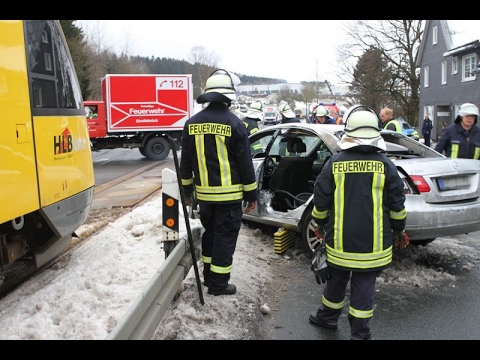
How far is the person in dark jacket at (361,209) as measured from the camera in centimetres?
328

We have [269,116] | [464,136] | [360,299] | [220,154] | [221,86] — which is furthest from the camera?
[269,116]

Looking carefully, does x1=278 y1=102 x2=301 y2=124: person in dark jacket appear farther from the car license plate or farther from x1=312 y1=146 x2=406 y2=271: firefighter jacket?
x1=312 y1=146 x2=406 y2=271: firefighter jacket

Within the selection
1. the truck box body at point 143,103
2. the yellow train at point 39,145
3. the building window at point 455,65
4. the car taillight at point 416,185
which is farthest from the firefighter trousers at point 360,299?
the building window at point 455,65

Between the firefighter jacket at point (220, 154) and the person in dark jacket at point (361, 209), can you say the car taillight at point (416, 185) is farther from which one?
the firefighter jacket at point (220, 154)

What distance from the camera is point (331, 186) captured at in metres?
3.38

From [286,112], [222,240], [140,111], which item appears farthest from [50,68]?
[140,111]

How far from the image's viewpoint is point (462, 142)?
6.35m

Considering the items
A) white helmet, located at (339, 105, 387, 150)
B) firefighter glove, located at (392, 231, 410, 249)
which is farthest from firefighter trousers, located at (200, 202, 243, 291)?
firefighter glove, located at (392, 231, 410, 249)

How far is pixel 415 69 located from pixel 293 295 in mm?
38564

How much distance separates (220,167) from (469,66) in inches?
1106

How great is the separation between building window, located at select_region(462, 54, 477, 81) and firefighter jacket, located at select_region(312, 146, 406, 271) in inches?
1055

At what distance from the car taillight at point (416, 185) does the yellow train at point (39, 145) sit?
10.6 ft

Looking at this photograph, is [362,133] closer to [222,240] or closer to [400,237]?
[400,237]
